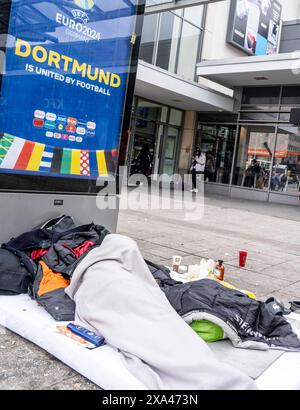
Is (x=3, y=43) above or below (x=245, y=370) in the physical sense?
above

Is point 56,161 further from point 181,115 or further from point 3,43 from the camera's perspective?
point 181,115

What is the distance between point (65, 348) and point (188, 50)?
53.3ft

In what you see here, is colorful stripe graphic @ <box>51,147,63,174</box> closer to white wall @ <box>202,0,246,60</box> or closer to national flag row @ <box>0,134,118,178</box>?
national flag row @ <box>0,134,118,178</box>

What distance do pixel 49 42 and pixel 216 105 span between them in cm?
1297

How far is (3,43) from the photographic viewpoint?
12.3 feet

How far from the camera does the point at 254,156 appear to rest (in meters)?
17.0

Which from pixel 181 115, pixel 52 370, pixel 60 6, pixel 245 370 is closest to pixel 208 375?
pixel 245 370

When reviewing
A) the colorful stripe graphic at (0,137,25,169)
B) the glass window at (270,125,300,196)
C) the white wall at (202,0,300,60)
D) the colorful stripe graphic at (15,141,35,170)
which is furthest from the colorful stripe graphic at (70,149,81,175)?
the white wall at (202,0,300,60)

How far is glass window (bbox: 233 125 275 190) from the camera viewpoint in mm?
16612

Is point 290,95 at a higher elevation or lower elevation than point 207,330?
higher

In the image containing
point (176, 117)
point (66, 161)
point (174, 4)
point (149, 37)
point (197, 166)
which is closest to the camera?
point (66, 161)

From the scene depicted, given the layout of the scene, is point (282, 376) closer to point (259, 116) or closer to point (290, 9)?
point (259, 116)

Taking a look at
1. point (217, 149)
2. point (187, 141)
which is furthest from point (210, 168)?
point (187, 141)

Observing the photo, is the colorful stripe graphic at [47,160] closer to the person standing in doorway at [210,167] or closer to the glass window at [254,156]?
the glass window at [254,156]
